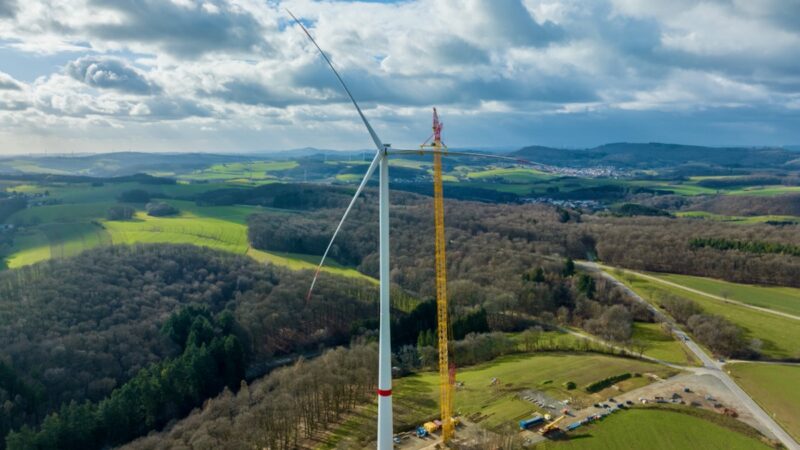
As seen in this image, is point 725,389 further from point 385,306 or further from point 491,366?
point 385,306

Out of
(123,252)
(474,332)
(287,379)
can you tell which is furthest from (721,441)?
(123,252)

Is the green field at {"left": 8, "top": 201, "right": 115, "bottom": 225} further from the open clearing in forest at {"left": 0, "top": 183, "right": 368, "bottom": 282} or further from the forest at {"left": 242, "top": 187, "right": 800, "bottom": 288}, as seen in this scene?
the forest at {"left": 242, "top": 187, "right": 800, "bottom": 288}

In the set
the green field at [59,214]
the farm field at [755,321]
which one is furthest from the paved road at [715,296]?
the green field at [59,214]

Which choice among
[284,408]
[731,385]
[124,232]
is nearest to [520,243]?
[731,385]

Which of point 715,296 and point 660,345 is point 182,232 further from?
point 715,296

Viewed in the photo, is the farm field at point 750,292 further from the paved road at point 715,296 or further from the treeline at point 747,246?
the treeline at point 747,246

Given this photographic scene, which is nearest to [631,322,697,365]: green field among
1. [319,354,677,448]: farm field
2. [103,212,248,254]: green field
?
[319,354,677,448]: farm field
